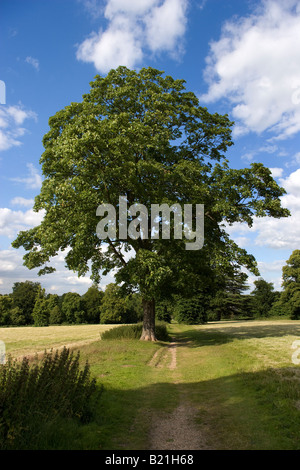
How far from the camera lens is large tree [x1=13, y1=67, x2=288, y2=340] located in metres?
19.3

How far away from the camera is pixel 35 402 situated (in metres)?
6.43

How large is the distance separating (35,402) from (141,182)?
17.1m

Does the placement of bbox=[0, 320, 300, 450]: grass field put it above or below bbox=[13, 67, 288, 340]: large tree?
below

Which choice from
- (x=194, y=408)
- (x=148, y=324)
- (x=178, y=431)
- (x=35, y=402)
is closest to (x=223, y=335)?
(x=148, y=324)

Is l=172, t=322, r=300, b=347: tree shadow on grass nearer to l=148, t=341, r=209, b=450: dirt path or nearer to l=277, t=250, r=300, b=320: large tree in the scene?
l=148, t=341, r=209, b=450: dirt path

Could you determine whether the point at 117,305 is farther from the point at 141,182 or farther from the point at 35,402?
the point at 35,402

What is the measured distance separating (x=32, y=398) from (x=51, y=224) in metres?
15.0

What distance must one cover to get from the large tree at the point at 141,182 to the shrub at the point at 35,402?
453 inches

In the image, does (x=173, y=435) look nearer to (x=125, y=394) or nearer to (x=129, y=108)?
(x=125, y=394)

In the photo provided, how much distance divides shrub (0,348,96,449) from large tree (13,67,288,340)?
11.5m

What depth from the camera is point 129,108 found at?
2417 centimetres

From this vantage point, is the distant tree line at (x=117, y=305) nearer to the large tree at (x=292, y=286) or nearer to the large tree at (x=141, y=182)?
the large tree at (x=292, y=286)

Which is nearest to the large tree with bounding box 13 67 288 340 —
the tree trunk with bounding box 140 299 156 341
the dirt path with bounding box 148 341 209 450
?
the tree trunk with bounding box 140 299 156 341

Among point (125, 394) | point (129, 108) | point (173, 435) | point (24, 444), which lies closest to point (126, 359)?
point (125, 394)
